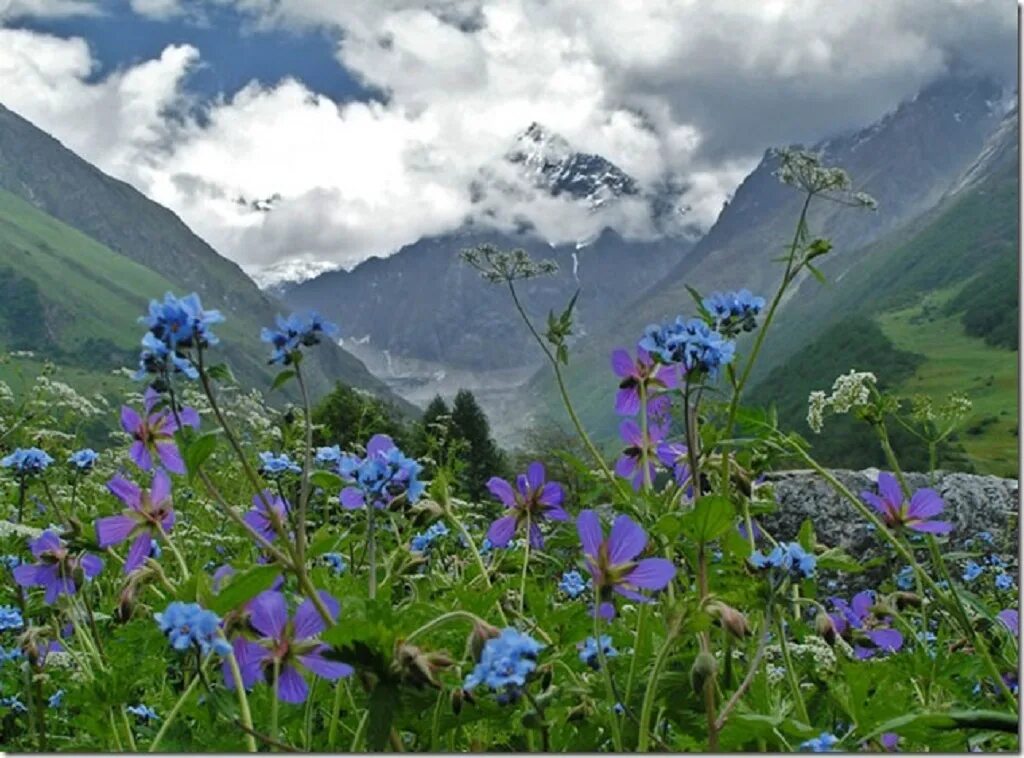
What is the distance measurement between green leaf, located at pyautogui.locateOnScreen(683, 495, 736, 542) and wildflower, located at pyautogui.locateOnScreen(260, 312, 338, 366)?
47 cm

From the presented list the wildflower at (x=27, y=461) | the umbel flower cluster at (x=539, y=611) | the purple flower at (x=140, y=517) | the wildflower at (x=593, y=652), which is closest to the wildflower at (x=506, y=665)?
the umbel flower cluster at (x=539, y=611)

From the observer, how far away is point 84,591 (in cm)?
197

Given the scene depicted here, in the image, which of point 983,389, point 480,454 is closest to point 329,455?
point 983,389

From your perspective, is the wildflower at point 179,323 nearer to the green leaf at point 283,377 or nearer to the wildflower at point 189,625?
the green leaf at point 283,377

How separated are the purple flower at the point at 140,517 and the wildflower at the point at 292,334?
0.47 metres

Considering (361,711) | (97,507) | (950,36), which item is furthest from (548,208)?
(361,711)

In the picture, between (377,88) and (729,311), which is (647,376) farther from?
(377,88)

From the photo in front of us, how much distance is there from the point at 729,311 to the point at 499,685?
2.24ft

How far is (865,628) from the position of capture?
6.61ft

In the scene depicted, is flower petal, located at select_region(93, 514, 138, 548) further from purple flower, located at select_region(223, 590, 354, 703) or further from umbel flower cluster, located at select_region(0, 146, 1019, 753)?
purple flower, located at select_region(223, 590, 354, 703)

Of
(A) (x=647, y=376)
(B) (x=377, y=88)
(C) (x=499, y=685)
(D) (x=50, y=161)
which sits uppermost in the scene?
(B) (x=377, y=88)

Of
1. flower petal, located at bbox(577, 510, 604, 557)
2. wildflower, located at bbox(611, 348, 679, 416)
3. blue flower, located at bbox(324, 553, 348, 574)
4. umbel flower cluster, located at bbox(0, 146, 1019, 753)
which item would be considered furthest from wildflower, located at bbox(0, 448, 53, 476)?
flower petal, located at bbox(577, 510, 604, 557)

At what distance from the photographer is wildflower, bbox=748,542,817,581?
128 centimetres

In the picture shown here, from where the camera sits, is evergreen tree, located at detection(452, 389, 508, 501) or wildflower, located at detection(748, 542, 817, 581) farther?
evergreen tree, located at detection(452, 389, 508, 501)
